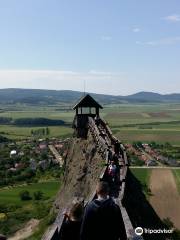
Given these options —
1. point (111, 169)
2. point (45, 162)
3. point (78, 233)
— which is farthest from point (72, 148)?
point (45, 162)

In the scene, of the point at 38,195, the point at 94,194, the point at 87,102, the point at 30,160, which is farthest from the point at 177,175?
the point at 94,194

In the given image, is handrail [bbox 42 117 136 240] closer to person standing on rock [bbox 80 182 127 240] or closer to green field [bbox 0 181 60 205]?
person standing on rock [bbox 80 182 127 240]

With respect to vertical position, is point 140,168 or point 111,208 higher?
point 111,208

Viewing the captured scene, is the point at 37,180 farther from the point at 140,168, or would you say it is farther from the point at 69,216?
the point at 69,216

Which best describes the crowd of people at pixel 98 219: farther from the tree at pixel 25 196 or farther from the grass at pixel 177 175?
the grass at pixel 177 175

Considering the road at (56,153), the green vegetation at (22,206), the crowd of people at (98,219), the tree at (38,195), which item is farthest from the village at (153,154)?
the crowd of people at (98,219)

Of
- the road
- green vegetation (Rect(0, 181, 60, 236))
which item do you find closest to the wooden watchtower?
green vegetation (Rect(0, 181, 60, 236))
